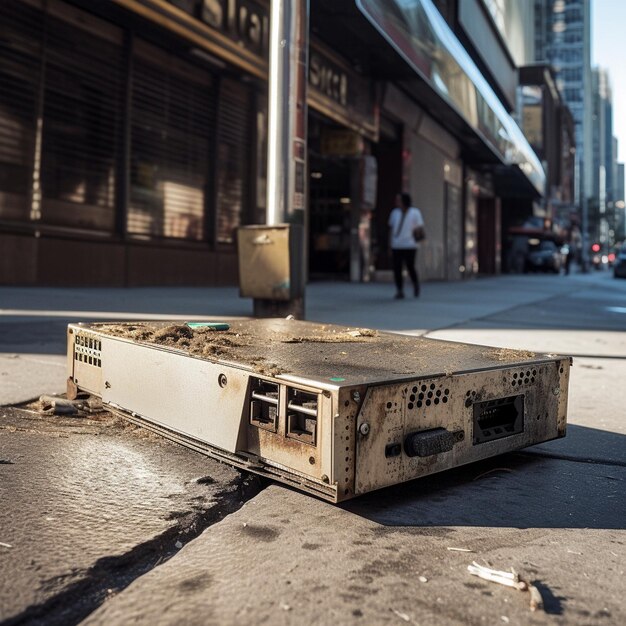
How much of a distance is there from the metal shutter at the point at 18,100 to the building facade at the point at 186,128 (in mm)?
17

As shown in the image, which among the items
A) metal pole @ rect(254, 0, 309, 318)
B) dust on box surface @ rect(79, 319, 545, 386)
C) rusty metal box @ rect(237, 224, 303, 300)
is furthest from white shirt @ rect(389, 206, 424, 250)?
dust on box surface @ rect(79, 319, 545, 386)

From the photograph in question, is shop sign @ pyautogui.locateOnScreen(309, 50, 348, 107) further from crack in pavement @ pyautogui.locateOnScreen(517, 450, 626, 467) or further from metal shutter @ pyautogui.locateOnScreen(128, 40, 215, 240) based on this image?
crack in pavement @ pyautogui.locateOnScreen(517, 450, 626, 467)

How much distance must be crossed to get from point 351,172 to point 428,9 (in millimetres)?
3707

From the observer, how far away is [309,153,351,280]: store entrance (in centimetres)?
1612

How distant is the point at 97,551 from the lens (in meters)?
1.37

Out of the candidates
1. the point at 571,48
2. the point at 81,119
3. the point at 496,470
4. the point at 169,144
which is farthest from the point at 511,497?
the point at 571,48

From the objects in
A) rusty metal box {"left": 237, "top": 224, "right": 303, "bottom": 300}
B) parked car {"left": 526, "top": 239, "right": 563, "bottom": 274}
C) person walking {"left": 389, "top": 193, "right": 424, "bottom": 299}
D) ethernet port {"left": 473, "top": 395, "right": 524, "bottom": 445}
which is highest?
parked car {"left": 526, "top": 239, "right": 563, "bottom": 274}

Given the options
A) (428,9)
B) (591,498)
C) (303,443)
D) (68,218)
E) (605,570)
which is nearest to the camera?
(605,570)

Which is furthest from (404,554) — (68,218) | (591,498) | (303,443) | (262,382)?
(68,218)

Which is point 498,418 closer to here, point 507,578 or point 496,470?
point 496,470

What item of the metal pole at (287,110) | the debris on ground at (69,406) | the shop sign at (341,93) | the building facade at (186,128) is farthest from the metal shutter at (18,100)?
the debris on ground at (69,406)

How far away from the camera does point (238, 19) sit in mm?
10055

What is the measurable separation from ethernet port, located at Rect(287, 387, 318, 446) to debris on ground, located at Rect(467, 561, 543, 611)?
0.43m

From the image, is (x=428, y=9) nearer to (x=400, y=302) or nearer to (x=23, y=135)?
(x=400, y=302)
